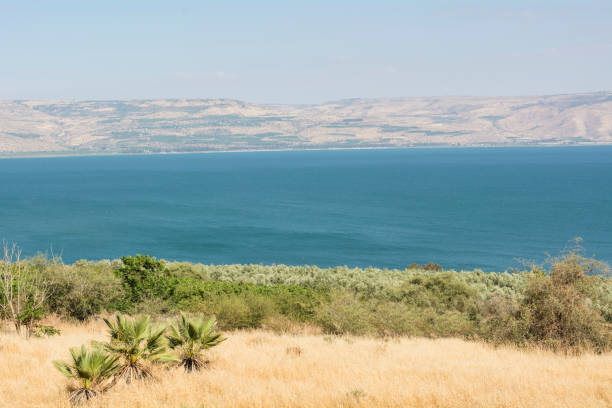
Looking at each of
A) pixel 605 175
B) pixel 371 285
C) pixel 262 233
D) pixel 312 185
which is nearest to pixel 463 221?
pixel 262 233

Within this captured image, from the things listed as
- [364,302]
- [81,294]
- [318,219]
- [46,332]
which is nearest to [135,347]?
[46,332]

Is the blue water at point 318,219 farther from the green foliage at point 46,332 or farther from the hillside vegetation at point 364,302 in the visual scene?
the green foliage at point 46,332

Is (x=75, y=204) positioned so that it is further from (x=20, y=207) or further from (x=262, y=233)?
(x=262, y=233)

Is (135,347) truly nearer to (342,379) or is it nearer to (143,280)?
(342,379)

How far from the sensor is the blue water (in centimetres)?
7719

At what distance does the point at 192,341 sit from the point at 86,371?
2.43 meters

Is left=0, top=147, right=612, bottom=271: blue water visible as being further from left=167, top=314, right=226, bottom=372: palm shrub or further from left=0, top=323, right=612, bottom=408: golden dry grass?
left=167, top=314, right=226, bottom=372: palm shrub

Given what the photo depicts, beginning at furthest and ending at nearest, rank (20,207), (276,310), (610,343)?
(20,207), (276,310), (610,343)

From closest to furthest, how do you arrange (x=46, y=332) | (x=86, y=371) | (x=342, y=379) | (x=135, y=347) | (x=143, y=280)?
(x=86, y=371) → (x=135, y=347) → (x=342, y=379) → (x=46, y=332) → (x=143, y=280)

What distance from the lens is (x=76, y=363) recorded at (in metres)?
9.56

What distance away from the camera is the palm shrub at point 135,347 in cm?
1044

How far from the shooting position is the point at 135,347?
10.5 meters

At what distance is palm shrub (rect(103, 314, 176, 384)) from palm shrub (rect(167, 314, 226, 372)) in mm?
679

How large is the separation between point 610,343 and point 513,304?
Result: 3.06 metres
